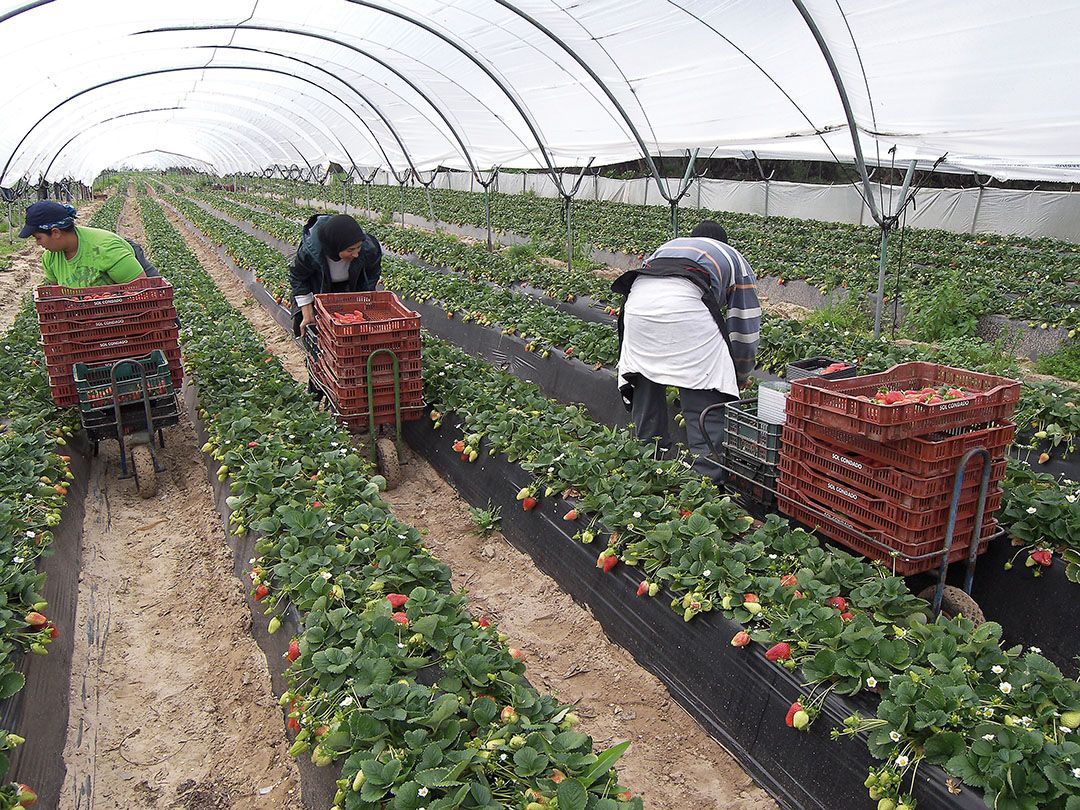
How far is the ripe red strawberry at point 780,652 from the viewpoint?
301cm

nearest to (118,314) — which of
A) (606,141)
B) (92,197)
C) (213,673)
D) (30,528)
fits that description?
(30,528)

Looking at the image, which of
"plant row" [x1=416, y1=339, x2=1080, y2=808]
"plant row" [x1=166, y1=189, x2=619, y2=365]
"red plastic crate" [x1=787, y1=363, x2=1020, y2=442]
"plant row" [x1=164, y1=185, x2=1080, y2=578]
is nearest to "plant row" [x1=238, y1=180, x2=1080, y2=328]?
"plant row" [x1=164, y1=185, x2=1080, y2=578]

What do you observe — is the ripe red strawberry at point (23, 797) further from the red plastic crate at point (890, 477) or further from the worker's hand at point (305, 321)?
the worker's hand at point (305, 321)

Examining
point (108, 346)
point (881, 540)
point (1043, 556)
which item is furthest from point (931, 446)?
point (108, 346)

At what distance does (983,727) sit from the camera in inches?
95.8

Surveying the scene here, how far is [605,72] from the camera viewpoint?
376 inches

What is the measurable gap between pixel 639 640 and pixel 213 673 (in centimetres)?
218

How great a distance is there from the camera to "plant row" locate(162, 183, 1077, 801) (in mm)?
2562

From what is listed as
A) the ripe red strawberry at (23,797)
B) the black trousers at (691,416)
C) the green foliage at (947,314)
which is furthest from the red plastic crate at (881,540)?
the green foliage at (947,314)

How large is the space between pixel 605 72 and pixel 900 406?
24.7 ft

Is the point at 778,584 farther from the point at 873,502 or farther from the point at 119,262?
the point at 119,262

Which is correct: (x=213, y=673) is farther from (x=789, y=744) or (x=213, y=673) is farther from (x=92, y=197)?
(x=92, y=197)

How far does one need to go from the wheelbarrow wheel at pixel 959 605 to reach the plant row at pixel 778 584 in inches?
10.8

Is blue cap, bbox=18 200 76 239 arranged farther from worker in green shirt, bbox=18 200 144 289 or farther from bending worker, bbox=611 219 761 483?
bending worker, bbox=611 219 761 483
